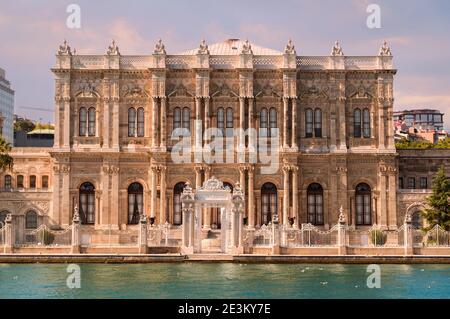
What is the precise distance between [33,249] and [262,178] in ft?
54.0

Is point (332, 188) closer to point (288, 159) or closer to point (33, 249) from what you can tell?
point (288, 159)

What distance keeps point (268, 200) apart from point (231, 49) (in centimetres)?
1054

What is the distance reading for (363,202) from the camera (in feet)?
179

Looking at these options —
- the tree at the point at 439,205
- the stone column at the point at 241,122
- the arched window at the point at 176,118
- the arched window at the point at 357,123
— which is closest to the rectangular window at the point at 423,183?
the arched window at the point at 357,123

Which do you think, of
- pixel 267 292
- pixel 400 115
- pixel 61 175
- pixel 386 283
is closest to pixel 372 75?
pixel 61 175

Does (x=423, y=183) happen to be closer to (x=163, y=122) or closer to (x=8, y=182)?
(x=163, y=122)

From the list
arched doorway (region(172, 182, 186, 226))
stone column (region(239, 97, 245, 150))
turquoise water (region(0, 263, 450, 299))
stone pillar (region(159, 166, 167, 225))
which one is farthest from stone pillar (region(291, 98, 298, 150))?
turquoise water (region(0, 263, 450, 299))

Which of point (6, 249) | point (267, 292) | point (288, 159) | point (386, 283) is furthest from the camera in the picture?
point (288, 159)

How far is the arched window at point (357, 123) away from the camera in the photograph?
54594mm

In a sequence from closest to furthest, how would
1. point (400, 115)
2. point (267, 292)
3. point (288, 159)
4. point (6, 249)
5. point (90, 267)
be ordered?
point (267, 292) → point (90, 267) → point (6, 249) → point (288, 159) → point (400, 115)

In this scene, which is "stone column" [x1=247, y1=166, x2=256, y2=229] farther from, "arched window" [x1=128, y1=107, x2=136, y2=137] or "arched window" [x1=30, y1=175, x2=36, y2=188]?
"arched window" [x1=30, y1=175, x2=36, y2=188]

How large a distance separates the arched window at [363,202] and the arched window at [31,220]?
64.4 feet

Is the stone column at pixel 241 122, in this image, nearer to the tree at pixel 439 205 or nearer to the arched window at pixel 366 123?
the arched window at pixel 366 123

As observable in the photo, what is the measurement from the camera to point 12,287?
3181 centimetres
